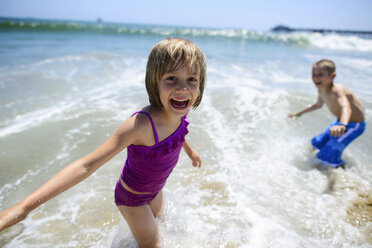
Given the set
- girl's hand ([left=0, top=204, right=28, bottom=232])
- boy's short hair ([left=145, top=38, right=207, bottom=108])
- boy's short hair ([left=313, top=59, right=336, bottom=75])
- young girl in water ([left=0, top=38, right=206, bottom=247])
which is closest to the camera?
girl's hand ([left=0, top=204, right=28, bottom=232])

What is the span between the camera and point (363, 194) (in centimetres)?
268

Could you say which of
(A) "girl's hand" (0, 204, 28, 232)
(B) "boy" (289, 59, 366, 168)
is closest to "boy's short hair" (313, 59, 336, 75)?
(B) "boy" (289, 59, 366, 168)

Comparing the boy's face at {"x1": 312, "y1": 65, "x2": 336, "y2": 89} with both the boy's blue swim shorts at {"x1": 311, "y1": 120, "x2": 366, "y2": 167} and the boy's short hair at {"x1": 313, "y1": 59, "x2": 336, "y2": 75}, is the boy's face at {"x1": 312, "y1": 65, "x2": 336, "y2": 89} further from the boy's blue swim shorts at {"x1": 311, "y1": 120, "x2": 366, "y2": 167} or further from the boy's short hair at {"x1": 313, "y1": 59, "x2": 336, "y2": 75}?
the boy's blue swim shorts at {"x1": 311, "y1": 120, "x2": 366, "y2": 167}

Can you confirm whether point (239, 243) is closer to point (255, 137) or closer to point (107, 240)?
point (107, 240)

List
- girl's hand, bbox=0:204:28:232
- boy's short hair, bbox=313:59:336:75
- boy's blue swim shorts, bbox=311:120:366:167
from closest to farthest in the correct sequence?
girl's hand, bbox=0:204:28:232, boy's blue swim shorts, bbox=311:120:366:167, boy's short hair, bbox=313:59:336:75

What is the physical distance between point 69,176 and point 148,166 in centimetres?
57

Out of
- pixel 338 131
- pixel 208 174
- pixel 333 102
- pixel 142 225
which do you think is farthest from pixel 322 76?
pixel 142 225

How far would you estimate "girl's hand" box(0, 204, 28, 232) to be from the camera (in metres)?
1.11

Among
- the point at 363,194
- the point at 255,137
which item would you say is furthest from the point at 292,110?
the point at 363,194

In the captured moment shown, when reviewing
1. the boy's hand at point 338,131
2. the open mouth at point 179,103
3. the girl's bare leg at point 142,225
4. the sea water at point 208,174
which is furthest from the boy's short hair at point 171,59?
the boy's hand at point 338,131

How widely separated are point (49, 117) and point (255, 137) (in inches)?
150

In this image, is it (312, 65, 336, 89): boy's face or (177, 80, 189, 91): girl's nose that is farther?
(312, 65, 336, 89): boy's face

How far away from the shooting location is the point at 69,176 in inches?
52.7

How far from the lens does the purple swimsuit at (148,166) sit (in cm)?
171
